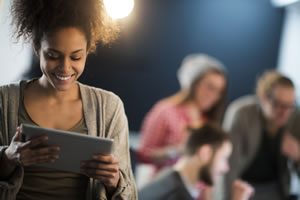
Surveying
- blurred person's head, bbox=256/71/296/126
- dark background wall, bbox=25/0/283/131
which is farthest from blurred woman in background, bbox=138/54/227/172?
dark background wall, bbox=25/0/283/131

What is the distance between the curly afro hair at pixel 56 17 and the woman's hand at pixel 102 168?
21 cm

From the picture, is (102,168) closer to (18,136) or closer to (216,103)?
(18,136)

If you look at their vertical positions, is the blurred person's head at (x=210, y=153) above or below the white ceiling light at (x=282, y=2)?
below

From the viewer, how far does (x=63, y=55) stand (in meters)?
0.64

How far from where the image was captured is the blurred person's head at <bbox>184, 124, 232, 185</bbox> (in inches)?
55.1

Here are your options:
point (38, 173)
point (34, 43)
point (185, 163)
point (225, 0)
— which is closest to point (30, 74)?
point (34, 43)

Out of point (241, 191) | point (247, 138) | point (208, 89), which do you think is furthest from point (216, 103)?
point (241, 191)

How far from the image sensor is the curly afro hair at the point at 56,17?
64 centimetres

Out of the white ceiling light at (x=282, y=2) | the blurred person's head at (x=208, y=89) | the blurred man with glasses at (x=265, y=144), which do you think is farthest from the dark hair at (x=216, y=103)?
the white ceiling light at (x=282, y=2)

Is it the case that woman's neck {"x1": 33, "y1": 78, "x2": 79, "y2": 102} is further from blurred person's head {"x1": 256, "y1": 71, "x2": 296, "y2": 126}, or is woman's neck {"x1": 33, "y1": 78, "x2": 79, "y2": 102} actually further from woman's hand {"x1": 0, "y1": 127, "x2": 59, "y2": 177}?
blurred person's head {"x1": 256, "y1": 71, "x2": 296, "y2": 126}

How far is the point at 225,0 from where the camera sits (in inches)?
96.3

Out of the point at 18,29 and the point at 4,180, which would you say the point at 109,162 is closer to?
the point at 4,180

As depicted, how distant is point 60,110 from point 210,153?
2.77ft

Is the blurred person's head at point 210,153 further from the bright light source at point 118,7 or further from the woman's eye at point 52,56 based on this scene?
the woman's eye at point 52,56
